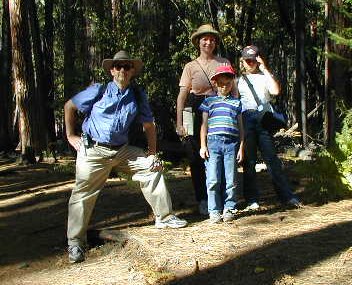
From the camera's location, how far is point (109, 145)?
5516 mm

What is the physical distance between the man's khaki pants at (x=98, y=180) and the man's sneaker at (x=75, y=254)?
5 cm

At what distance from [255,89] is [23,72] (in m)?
9.85

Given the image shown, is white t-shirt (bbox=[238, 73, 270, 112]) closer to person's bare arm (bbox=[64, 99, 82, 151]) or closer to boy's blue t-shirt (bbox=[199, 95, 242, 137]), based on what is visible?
boy's blue t-shirt (bbox=[199, 95, 242, 137])

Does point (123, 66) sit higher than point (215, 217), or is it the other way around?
point (123, 66)

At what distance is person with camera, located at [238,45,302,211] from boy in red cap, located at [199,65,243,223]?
1.09ft

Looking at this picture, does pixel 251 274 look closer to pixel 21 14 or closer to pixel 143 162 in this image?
pixel 143 162

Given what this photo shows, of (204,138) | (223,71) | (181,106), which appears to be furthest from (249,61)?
(204,138)

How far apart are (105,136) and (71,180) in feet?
18.5

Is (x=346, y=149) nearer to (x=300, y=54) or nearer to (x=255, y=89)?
(x=255, y=89)

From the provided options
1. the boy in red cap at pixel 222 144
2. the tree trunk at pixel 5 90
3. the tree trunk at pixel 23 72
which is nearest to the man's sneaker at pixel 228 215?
the boy in red cap at pixel 222 144

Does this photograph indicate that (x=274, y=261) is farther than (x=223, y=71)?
No

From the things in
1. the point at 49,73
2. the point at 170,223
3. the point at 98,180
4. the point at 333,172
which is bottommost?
the point at 170,223

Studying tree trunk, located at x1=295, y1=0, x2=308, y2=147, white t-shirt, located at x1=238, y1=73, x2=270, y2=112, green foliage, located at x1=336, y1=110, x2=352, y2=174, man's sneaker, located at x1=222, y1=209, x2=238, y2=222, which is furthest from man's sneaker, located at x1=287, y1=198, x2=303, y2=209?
tree trunk, located at x1=295, y1=0, x2=308, y2=147

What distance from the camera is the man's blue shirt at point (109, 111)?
542 cm
